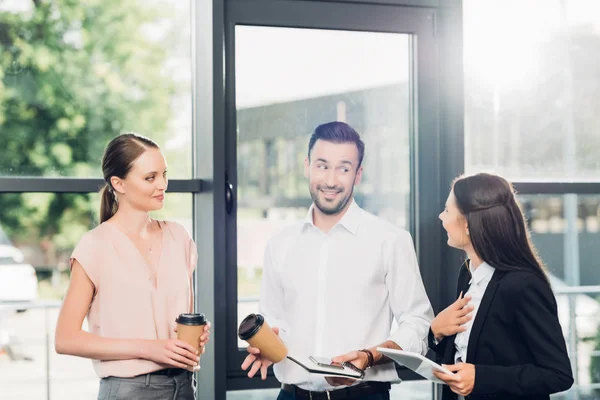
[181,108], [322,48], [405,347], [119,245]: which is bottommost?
[405,347]

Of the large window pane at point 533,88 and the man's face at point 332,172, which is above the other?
the large window pane at point 533,88

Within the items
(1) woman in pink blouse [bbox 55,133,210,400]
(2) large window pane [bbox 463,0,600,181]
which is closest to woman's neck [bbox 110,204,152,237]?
(1) woman in pink blouse [bbox 55,133,210,400]

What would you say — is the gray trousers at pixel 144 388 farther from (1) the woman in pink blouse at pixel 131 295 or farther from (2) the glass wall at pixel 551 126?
(2) the glass wall at pixel 551 126

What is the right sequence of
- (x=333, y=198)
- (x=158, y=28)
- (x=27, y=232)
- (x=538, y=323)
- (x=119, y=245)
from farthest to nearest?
1. (x=158, y=28)
2. (x=27, y=232)
3. (x=333, y=198)
4. (x=119, y=245)
5. (x=538, y=323)

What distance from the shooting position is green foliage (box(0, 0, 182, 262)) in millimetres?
2484

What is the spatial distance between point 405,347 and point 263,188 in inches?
35.7

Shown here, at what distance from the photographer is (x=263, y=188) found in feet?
8.78

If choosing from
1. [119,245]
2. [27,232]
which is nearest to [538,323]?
[119,245]

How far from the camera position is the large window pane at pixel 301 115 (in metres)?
2.66

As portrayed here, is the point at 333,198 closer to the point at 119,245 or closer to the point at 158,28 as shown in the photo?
the point at 119,245

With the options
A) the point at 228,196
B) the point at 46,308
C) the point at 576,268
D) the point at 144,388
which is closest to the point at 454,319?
the point at 144,388

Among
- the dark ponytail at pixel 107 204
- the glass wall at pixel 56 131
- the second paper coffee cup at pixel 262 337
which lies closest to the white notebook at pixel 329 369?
the second paper coffee cup at pixel 262 337

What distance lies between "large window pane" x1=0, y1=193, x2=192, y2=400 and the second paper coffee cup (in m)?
0.92

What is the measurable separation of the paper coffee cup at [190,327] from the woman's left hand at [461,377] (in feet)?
1.94
